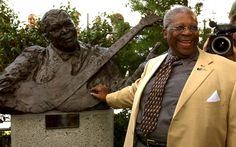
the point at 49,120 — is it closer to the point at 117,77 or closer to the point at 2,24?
the point at 117,77

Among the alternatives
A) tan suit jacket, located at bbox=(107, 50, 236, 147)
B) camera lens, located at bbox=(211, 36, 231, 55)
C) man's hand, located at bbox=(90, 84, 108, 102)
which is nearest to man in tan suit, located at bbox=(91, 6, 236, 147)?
tan suit jacket, located at bbox=(107, 50, 236, 147)

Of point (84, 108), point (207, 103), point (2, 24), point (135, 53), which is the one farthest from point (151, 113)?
point (2, 24)

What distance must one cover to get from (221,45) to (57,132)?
1.69m

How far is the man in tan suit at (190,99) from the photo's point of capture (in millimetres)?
2881

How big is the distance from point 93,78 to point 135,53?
2.68m

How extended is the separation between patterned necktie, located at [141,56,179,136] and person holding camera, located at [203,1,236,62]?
0.40 m

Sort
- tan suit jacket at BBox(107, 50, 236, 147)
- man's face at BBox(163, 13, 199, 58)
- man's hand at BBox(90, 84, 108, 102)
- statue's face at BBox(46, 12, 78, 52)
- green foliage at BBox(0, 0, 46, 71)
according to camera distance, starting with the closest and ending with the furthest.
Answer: tan suit jacket at BBox(107, 50, 236, 147), man's face at BBox(163, 13, 199, 58), statue's face at BBox(46, 12, 78, 52), man's hand at BBox(90, 84, 108, 102), green foliage at BBox(0, 0, 46, 71)

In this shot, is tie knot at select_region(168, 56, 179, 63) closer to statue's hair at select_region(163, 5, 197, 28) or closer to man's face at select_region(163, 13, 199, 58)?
man's face at select_region(163, 13, 199, 58)

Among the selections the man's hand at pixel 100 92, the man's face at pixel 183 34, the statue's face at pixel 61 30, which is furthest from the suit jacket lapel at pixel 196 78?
the statue's face at pixel 61 30

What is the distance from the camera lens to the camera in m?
3.39

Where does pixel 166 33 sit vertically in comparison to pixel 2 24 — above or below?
below

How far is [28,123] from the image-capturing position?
423 centimetres

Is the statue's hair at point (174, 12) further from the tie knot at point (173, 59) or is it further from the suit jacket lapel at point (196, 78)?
the suit jacket lapel at point (196, 78)

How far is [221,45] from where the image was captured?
3.43 meters
